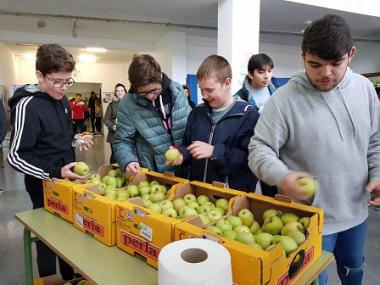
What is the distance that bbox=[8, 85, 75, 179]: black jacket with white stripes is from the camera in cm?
165

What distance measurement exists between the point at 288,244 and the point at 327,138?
458mm

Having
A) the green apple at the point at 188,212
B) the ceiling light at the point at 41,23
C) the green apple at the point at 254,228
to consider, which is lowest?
the green apple at the point at 254,228

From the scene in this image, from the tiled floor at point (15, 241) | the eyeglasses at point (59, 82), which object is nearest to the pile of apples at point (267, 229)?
the eyeglasses at point (59, 82)

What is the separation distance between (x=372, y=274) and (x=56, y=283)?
225 cm

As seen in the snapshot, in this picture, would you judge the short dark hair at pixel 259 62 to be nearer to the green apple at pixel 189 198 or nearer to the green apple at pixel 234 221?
the green apple at pixel 189 198

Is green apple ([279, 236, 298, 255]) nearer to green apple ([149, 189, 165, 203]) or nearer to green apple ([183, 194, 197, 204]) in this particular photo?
green apple ([183, 194, 197, 204])

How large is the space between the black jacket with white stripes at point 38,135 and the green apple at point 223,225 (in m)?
0.92

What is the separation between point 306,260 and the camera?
44.5 inches

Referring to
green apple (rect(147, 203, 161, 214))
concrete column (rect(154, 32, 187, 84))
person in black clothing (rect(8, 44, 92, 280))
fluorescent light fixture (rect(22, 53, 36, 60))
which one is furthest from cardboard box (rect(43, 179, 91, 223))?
fluorescent light fixture (rect(22, 53, 36, 60))

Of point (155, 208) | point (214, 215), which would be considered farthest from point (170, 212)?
point (214, 215)

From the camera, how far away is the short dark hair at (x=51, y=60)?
5.39 ft

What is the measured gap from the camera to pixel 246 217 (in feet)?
4.25

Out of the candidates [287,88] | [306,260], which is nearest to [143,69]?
[287,88]

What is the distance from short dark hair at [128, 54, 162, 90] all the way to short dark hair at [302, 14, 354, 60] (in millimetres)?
843
